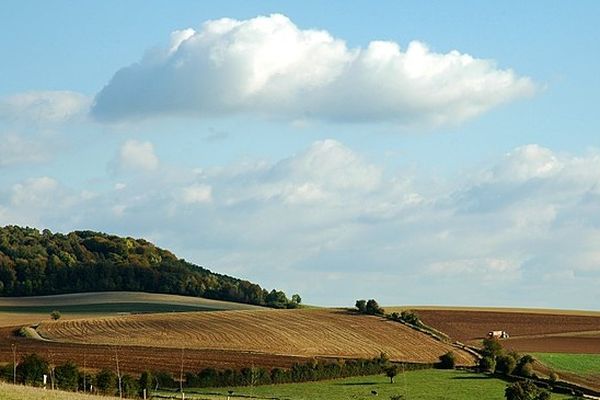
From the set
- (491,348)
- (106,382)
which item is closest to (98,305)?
(491,348)

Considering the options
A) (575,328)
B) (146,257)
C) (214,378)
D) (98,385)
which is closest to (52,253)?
(146,257)

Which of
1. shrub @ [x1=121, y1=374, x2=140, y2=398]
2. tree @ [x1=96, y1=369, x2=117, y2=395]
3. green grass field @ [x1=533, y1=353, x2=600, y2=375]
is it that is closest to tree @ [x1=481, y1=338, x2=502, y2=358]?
green grass field @ [x1=533, y1=353, x2=600, y2=375]

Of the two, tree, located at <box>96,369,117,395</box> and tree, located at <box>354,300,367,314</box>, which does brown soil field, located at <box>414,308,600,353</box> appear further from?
tree, located at <box>96,369,117,395</box>

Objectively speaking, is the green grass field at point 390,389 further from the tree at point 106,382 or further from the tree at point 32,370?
the tree at point 32,370

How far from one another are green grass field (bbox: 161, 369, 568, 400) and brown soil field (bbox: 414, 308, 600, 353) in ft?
71.3

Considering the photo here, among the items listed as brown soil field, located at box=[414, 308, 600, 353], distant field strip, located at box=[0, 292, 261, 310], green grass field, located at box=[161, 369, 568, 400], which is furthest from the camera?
distant field strip, located at box=[0, 292, 261, 310]

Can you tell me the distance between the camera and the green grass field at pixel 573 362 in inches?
4077

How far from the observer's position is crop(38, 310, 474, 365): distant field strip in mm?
108000

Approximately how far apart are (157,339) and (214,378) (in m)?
Result: 25.9

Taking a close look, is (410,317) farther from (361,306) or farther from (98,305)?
(98,305)

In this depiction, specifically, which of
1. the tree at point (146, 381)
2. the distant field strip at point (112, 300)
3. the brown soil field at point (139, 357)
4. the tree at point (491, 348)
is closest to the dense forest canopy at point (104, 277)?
A: the distant field strip at point (112, 300)

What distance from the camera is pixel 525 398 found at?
7850 cm

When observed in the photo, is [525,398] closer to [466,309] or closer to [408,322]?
[408,322]

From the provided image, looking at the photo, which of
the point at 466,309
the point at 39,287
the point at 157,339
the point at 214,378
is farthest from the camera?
the point at 39,287
